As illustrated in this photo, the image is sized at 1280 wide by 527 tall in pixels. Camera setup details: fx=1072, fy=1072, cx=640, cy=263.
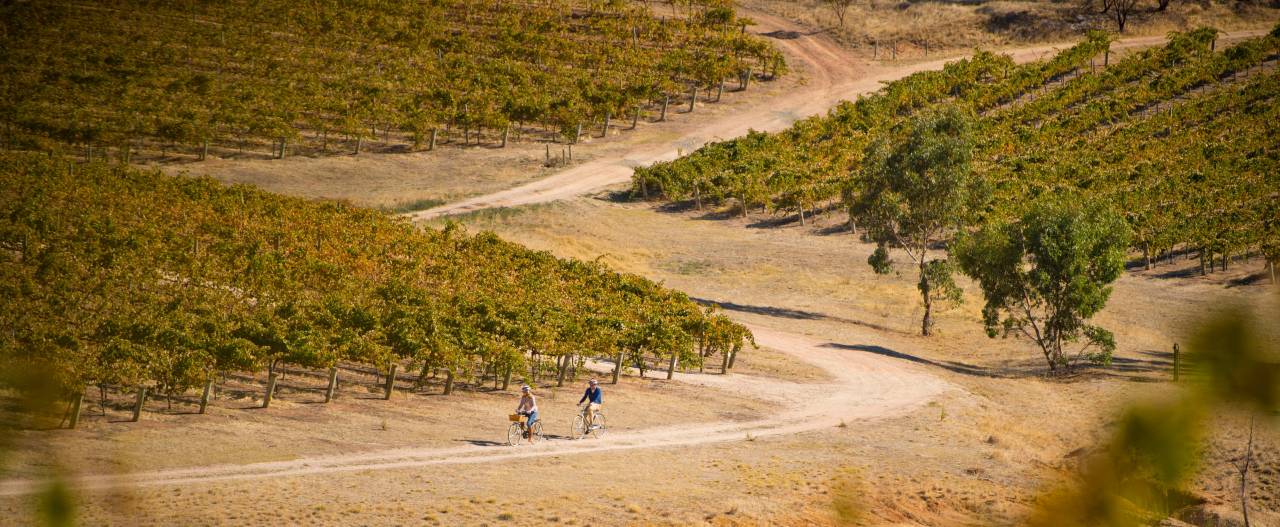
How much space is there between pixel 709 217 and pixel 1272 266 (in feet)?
150

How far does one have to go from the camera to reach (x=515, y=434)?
36.2 m

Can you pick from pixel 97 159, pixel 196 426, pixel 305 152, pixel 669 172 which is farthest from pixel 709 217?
pixel 196 426

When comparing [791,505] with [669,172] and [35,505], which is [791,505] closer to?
[35,505]

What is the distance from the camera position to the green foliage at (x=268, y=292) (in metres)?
38.1

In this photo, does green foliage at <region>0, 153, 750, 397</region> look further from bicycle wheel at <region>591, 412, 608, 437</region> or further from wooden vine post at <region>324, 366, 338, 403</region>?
bicycle wheel at <region>591, 412, 608, 437</region>

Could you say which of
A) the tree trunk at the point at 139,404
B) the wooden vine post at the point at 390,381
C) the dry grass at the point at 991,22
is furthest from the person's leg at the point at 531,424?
the dry grass at the point at 991,22

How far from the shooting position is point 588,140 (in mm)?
122125

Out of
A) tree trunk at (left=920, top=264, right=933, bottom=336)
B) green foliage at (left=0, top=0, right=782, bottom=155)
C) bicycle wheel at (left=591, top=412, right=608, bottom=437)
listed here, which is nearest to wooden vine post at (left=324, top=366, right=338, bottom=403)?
bicycle wheel at (left=591, top=412, right=608, bottom=437)

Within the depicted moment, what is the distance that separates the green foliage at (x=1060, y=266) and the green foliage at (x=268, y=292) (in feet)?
49.7

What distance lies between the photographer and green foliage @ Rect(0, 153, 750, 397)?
38062 millimetres

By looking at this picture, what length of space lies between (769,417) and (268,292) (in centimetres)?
2545

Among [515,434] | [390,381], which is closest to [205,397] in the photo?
[390,381]

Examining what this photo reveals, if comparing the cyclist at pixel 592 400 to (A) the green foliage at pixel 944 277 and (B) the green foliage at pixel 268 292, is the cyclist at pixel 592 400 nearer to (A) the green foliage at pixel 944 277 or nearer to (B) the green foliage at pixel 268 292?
(B) the green foliage at pixel 268 292

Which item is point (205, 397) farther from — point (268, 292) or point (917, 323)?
point (917, 323)
